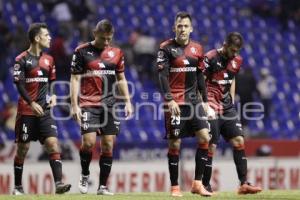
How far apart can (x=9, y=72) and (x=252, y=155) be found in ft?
18.6

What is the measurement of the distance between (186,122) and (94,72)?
1343mm

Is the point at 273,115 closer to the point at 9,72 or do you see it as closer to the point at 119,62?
the point at 9,72

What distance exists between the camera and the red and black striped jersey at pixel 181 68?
1025cm

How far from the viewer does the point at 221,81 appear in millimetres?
10953

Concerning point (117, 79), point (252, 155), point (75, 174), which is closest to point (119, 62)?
point (117, 79)

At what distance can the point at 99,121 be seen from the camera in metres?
10.4

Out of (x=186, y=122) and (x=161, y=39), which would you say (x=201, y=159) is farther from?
(x=161, y=39)

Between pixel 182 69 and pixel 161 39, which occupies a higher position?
pixel 161 39

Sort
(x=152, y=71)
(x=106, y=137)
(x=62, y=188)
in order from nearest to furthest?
(x=62, y=188), (x=106, y=137), (x=152, y=71)

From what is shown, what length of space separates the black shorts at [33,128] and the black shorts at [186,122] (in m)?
1.55

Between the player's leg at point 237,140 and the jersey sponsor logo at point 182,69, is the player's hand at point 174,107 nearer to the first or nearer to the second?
the jersey sponsor logo at point 182,69

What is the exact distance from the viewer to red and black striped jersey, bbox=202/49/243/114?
35.9 ft

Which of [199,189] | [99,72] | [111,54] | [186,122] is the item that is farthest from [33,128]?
[199,189]

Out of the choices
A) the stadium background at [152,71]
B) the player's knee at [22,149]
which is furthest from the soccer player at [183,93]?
the stadium background at [152,71]
